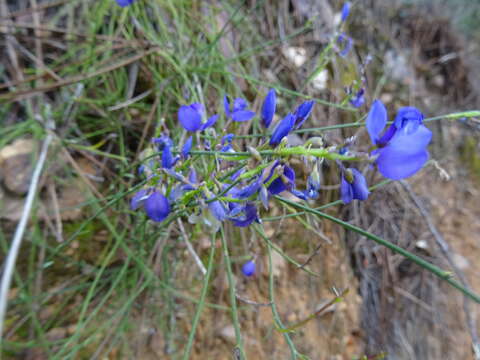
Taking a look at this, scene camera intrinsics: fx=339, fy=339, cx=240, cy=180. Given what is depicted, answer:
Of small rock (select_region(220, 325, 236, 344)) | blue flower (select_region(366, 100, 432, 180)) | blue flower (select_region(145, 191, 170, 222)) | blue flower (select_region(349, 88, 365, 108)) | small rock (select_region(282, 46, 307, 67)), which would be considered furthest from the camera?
small rock (select_region(282, 46, 307, 67))

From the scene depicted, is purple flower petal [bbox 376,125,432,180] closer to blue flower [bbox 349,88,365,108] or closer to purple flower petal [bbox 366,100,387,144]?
purple flower petal [bbox 366,100,387,144]

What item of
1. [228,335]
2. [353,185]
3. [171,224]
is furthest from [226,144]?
[228,335]

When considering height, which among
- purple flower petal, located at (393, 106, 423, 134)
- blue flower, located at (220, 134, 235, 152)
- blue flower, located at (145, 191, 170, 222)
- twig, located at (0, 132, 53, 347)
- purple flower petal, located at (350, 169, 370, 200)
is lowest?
twig, located at (0, 132, 53, 347)

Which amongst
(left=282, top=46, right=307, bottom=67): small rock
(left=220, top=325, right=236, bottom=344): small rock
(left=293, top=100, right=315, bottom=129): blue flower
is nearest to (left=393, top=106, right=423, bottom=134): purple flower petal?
(left=293, top=100, right=315, bottom=129): blue flower

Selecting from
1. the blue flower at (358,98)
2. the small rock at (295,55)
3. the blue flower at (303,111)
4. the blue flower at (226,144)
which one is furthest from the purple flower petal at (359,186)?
the small rock at (295,55)

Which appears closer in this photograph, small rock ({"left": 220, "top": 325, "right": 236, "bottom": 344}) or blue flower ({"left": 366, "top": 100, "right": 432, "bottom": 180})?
blue flower ({"left": 366, "top": 100, "right": 432, "bottom": 180})

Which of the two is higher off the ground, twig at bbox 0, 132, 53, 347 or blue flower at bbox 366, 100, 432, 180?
blue flower at bbox 366, 100, 432, 180

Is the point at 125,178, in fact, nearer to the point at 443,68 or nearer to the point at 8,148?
the point at 8,148
